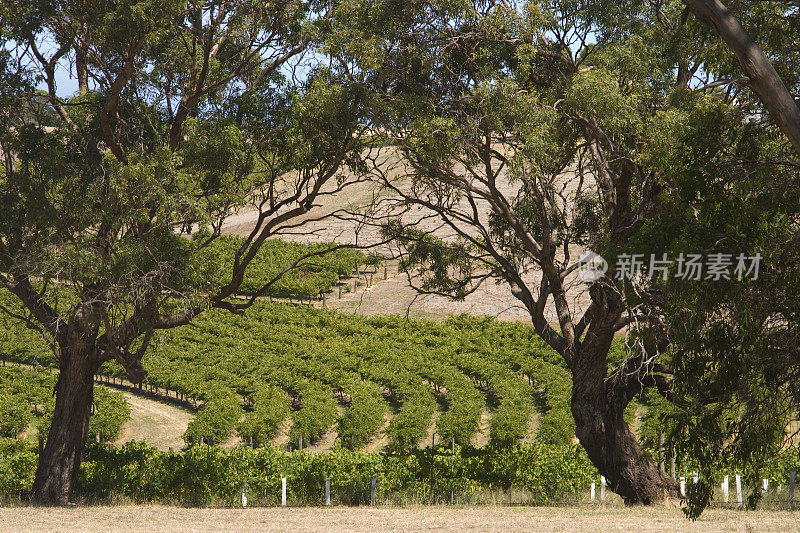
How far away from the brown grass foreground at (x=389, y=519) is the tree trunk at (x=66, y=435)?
945 mm

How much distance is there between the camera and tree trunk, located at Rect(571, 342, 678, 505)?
11.9 m

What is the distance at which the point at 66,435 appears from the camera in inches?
517

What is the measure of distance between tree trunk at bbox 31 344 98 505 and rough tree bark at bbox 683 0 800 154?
38.3 ft

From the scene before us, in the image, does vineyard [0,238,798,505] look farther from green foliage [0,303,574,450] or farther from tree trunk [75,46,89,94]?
tree trunk [75,46,89,94]

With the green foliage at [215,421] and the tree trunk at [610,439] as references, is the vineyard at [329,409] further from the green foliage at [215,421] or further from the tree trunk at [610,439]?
the tree trunk at [610,439]

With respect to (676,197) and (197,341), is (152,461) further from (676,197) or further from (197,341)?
(197,341)

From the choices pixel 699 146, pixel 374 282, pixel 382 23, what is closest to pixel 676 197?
pixel 699 146

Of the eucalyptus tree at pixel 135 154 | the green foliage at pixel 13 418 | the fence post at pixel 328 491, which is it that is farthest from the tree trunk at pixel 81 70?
the green foliage at pixel 13 418

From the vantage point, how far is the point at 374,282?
148ft

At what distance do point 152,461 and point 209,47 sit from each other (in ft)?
26.4

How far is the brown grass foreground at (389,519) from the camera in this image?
30.7 ft

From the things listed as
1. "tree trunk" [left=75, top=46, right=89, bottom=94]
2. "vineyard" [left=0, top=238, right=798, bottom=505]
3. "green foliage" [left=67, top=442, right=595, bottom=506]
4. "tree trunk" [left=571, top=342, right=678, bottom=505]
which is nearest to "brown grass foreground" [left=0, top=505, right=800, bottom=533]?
"tree trunk" [left=571, top=342, right=678, bottom=505]

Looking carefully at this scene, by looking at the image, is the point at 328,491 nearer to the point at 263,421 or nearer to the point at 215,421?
the point at 263,421

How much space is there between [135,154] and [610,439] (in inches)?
355
